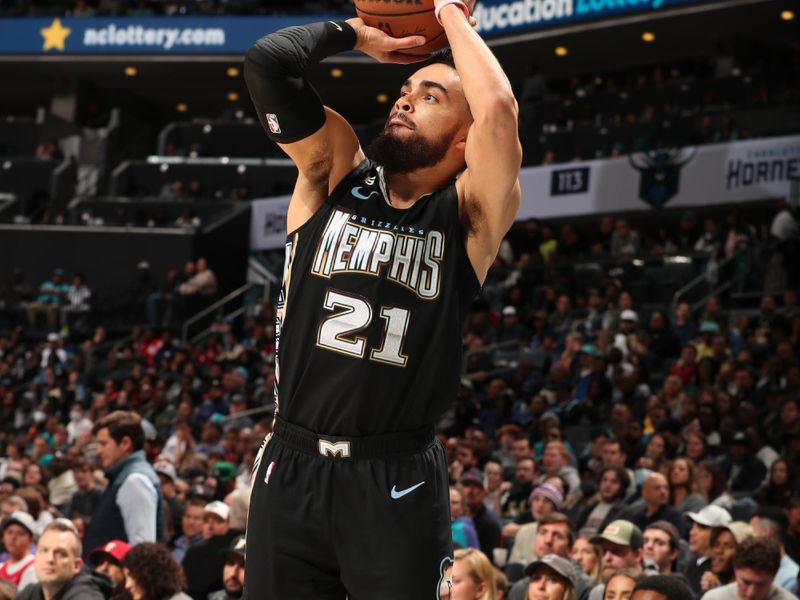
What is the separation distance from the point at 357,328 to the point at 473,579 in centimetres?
325

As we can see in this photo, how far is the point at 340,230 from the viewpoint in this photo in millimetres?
2988

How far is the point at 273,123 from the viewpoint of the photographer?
3008 millimetres

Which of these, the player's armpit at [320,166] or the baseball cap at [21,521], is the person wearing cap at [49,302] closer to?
the baseball cap at [21,521]

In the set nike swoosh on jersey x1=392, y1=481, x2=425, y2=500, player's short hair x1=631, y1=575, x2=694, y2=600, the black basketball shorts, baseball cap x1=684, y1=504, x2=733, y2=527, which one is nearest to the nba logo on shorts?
the black basketball shorts

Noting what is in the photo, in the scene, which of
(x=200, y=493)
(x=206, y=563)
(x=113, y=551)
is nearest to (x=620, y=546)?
(x=206, y=563)

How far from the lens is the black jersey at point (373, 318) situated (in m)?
2.89

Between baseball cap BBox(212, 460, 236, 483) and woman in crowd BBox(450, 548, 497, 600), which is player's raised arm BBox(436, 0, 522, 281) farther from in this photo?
baseball cap BBox(212, 460, 236, 483)

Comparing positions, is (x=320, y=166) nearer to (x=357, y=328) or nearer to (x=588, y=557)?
Answer: (x=357, y=328)

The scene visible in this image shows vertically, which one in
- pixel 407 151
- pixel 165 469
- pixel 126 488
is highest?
pixel 407 151

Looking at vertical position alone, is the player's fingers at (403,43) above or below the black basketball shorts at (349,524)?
above

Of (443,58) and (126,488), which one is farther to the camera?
(126,488)

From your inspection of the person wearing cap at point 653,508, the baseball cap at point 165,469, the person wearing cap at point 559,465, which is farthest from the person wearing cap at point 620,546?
the baseball cap at point 165,469

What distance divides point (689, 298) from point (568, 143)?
542 cm

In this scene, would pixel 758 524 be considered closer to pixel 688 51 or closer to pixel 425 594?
pixel 425 594
